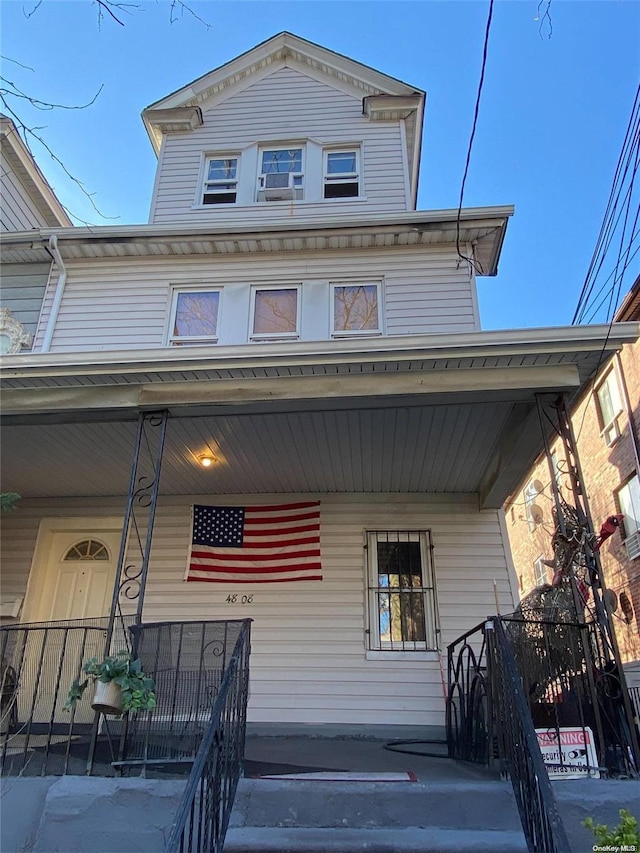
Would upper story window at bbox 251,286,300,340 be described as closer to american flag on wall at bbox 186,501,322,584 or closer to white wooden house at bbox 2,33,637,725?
white wooden house at bbox 2,33,637,725

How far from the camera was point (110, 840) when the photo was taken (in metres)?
3.50

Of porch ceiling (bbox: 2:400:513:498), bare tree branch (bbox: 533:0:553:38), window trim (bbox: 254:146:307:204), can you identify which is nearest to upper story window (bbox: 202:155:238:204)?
window trim (bbox: 254:146:307:204)

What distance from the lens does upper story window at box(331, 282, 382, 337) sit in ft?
24.4

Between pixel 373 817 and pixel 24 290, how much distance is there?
7632mm

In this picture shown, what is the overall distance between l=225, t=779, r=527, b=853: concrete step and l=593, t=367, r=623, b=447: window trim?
32.5 feet

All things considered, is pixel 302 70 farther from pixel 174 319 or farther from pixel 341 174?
pixel 174 319

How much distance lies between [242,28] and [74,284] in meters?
4.69

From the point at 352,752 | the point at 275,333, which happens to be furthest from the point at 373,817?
the point at 275,333

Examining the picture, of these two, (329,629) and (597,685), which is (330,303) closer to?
(329,629)

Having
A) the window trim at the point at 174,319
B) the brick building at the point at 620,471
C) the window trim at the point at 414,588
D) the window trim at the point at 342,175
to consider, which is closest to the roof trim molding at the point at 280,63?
the window trim at the point at 342,175

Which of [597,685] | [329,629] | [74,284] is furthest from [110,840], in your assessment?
[74,284]

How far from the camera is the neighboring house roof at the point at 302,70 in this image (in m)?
9.07

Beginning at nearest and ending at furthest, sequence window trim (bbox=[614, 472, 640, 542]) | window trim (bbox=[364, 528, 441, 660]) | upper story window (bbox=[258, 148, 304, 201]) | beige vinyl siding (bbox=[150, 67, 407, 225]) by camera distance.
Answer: window trim (bbox=[364, 528, 441, 660]) < beige vinyl siding (bbox=[150, 67, 407, 225]) < upper story window (bbox=[258, 148, 304, 201]) < window trim (bbox=[614, 472, 640, 542])

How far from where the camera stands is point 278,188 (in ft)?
28.7
